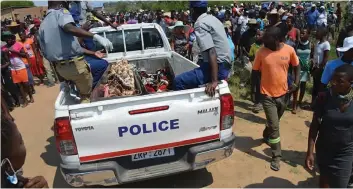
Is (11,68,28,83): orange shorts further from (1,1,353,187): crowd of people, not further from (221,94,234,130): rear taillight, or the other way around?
(221,94,234,130): rear taillight

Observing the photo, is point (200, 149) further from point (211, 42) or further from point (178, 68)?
point (178, 68)

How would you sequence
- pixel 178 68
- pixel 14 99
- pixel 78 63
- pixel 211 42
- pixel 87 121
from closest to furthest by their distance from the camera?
pixel 87 121 → pixel 211 42 → pixel 78 63 → pixel 178 68 → pixel 14 99

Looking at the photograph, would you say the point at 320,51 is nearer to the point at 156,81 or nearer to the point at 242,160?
the point at 242,160

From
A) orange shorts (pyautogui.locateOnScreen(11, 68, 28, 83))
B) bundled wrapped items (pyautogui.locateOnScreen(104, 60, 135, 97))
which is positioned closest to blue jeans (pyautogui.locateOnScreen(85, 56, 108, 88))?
bundled wrapped items (pyautogui.locateOnScreen(104, 60, 135, 97))

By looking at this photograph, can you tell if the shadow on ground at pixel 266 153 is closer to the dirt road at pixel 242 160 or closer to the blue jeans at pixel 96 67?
the dirt road at pixel 242 160

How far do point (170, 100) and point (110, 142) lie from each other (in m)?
0.70

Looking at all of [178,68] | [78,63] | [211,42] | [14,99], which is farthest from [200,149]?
[14,99]

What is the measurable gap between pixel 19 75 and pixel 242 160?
18.7 ft

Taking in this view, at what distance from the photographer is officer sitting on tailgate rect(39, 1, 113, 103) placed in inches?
135

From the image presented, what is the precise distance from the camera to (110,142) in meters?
3.08

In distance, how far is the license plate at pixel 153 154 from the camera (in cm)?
328

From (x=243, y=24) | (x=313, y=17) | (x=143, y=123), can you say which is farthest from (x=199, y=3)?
(x=313, y=17)

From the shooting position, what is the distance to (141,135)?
3.13 metres

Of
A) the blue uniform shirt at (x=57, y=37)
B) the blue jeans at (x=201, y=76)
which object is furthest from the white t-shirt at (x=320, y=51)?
the blue uniform shirt at (x=57, y=37)
